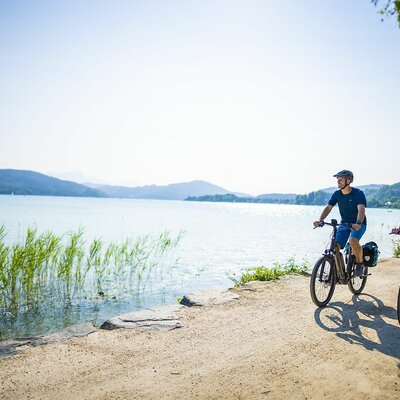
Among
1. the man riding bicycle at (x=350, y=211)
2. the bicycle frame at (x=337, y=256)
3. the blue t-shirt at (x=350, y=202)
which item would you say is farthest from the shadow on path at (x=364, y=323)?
the blue t-shirt at (x=350, y=202)

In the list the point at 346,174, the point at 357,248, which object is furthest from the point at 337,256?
the point at 346,174

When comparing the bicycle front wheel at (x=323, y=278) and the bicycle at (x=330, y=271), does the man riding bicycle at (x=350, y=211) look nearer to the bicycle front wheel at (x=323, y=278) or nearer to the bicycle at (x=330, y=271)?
the bicycle at (x=330, y=271)

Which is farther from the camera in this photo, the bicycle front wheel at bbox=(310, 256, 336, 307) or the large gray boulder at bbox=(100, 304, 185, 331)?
the bicycle front wheel at bbox=(310, 256, 336, 307)

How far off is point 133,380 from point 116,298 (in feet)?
25.6

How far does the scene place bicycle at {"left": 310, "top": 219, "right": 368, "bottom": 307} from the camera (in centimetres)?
728

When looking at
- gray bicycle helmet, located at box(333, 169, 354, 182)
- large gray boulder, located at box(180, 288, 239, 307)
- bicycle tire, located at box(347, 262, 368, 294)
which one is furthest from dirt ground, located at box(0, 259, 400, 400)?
gray bicycle helmet, located at box(333, 169, 354, 182)

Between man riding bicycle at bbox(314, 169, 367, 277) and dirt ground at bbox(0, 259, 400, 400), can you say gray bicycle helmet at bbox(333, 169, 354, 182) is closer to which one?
man riding bicycle at bbox(314, 169, 367, 277)

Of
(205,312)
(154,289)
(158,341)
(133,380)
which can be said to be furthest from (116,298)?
(133,380)

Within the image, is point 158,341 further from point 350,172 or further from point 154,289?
point 154,289

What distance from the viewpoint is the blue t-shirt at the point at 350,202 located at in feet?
25.6

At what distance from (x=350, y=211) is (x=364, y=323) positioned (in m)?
2.60

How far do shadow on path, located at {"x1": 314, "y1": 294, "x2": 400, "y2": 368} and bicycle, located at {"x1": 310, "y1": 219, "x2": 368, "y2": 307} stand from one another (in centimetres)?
30

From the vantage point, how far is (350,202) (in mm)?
7910

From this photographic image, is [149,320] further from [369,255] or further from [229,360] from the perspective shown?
[369,255]
